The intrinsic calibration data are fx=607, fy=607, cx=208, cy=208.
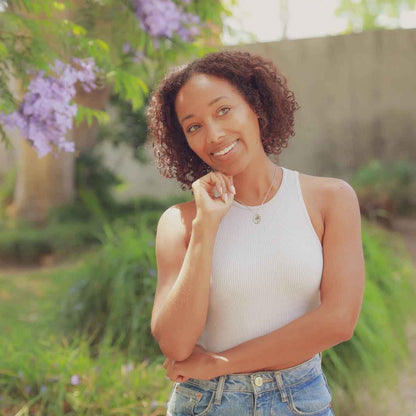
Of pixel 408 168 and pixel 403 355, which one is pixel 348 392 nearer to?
pixel 403 355

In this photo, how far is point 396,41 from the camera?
9.90 meters

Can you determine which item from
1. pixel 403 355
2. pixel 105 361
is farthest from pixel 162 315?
pixel 403 355

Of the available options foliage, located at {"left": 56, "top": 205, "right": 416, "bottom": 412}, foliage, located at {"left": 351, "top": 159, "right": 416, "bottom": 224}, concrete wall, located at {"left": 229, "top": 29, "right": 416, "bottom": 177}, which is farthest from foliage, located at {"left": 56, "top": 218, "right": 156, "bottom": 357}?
concrete wall, located at {"left": 229, "top": 29, "right": 416, "bottom": 177}

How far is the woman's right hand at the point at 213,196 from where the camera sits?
1.72 meters

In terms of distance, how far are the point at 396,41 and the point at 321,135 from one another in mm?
1922

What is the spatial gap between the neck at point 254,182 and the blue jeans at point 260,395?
52 centimetres

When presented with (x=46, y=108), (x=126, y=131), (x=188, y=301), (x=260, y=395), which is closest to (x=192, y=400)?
(x=260, y=395)

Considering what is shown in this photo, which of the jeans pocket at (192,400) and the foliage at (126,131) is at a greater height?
the jeans pocket at (192,400)

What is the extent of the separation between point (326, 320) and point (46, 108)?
5.17ft

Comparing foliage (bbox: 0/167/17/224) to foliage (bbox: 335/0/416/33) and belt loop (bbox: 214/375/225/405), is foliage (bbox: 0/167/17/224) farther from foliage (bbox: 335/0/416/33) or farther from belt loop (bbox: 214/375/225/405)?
foliage (bbox: 335/0/416/33)

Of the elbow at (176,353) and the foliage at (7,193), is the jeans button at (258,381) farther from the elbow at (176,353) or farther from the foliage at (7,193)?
the foliage at (7,193)

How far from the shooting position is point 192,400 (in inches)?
68.2

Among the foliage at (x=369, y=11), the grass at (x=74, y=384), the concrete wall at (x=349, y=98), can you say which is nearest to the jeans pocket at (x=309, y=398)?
the grass at (x=74, y=384)

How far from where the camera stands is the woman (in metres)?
1.68
